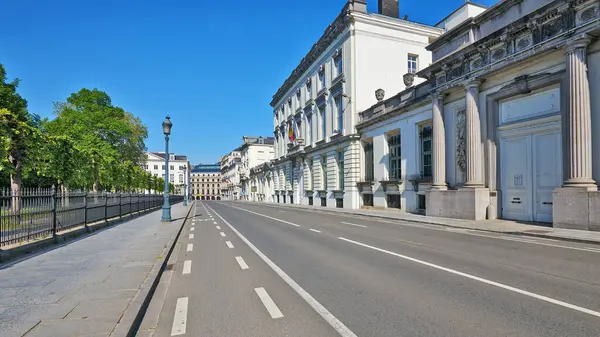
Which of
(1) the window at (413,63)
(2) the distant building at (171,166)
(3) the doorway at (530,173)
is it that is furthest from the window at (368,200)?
(2) the distant building at (171,166)

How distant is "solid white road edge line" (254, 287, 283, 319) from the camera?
14.9ft

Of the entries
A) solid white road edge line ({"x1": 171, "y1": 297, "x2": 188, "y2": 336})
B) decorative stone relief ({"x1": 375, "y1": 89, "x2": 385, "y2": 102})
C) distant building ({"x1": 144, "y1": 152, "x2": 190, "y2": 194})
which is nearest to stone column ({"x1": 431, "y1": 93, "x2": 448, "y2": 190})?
decorative stone relief ({"x1": 375, "y1": 89, "x2": 385, "y2": 102})

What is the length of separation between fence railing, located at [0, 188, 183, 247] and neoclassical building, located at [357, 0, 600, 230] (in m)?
16.9

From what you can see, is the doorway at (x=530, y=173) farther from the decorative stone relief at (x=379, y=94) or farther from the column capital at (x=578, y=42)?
the decorative stone relief at (x=379, y=94)

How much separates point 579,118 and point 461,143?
6.06m

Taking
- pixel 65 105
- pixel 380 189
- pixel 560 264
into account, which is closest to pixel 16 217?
pixel 560 264

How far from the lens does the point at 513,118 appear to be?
16.1 metres

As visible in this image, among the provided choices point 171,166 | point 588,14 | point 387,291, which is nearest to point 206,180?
point 171,166

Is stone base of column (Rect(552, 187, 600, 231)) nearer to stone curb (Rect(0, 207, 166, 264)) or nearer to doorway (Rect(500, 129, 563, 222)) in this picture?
doorway (Rect(500, 129, 563, 222))

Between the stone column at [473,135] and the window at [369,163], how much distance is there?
11485mm

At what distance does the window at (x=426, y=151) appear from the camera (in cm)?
2223

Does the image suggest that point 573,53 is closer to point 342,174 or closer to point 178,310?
point 178,310

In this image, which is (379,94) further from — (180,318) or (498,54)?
(180,318)

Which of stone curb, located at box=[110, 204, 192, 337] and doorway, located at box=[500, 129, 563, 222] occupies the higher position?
doorway, located at box=[500, 129, 563, 222]
